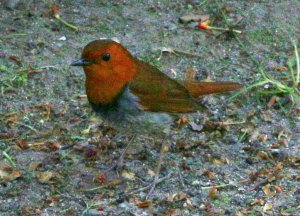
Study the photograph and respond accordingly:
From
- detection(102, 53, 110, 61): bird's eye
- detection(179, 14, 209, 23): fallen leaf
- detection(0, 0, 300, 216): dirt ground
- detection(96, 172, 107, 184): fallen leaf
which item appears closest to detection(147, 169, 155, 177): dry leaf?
detection(0, 0, 300, 216): dirt ground

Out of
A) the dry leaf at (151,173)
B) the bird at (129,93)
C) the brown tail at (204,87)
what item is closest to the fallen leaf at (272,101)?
the brown tail at (204,87)

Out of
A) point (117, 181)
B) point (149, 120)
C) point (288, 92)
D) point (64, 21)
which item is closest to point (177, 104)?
point (149, 120)

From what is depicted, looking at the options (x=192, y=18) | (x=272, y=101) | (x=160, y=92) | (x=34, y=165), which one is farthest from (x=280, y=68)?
(x=34, y=165)

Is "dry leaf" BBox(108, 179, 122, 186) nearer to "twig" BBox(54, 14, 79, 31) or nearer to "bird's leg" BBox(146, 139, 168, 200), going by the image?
"bird's leg" BBox(146, 139, 168, 200)

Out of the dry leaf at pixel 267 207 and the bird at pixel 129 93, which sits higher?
the bird at pixel 129 93

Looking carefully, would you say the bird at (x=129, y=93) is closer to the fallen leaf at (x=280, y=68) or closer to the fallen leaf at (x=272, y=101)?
the fallen leaf at (x=272, y=101)
